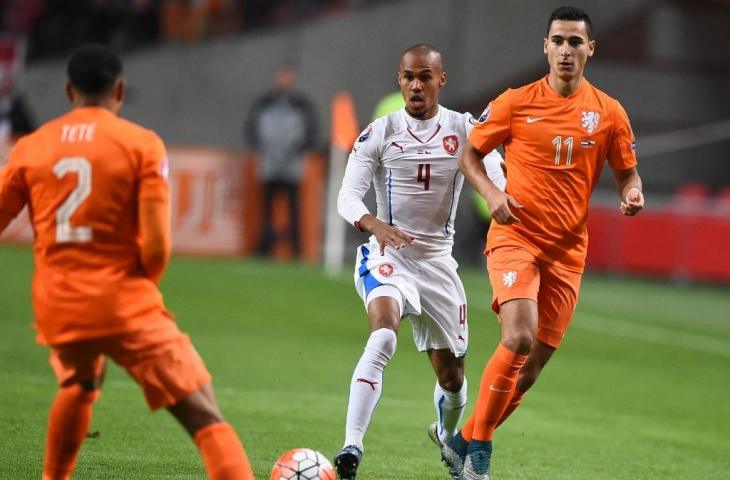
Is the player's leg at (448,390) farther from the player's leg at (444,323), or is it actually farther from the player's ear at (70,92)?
the player's ear at (70,92)

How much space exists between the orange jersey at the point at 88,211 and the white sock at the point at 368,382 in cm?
180

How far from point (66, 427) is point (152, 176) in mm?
1197

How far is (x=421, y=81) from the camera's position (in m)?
7.39

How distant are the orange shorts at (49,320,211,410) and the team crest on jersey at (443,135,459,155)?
107 inches

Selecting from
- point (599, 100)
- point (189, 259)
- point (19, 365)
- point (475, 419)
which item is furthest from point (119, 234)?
point (189, 259)

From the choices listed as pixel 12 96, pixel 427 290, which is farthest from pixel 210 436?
pixel 12 96

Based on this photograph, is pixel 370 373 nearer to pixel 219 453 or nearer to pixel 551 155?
pixel 551 155

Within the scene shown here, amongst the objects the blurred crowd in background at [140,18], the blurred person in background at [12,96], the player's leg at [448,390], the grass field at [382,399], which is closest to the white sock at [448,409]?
the player's leg at [448,390]

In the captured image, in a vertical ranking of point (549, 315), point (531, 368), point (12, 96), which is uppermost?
point (12, 96)

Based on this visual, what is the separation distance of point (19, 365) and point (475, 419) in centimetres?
522

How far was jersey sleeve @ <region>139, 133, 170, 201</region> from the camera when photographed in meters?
5.08

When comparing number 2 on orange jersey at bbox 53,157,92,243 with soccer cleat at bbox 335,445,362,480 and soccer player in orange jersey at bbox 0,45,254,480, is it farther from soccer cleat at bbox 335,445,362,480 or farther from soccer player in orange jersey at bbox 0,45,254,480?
soccer cleat at bbox 335,445,362,480

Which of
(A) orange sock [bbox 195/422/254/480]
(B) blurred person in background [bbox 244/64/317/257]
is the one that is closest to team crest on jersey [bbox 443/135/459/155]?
(A) orange sock [bbox 195/422/254/480]

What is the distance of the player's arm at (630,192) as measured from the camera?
704 cm
